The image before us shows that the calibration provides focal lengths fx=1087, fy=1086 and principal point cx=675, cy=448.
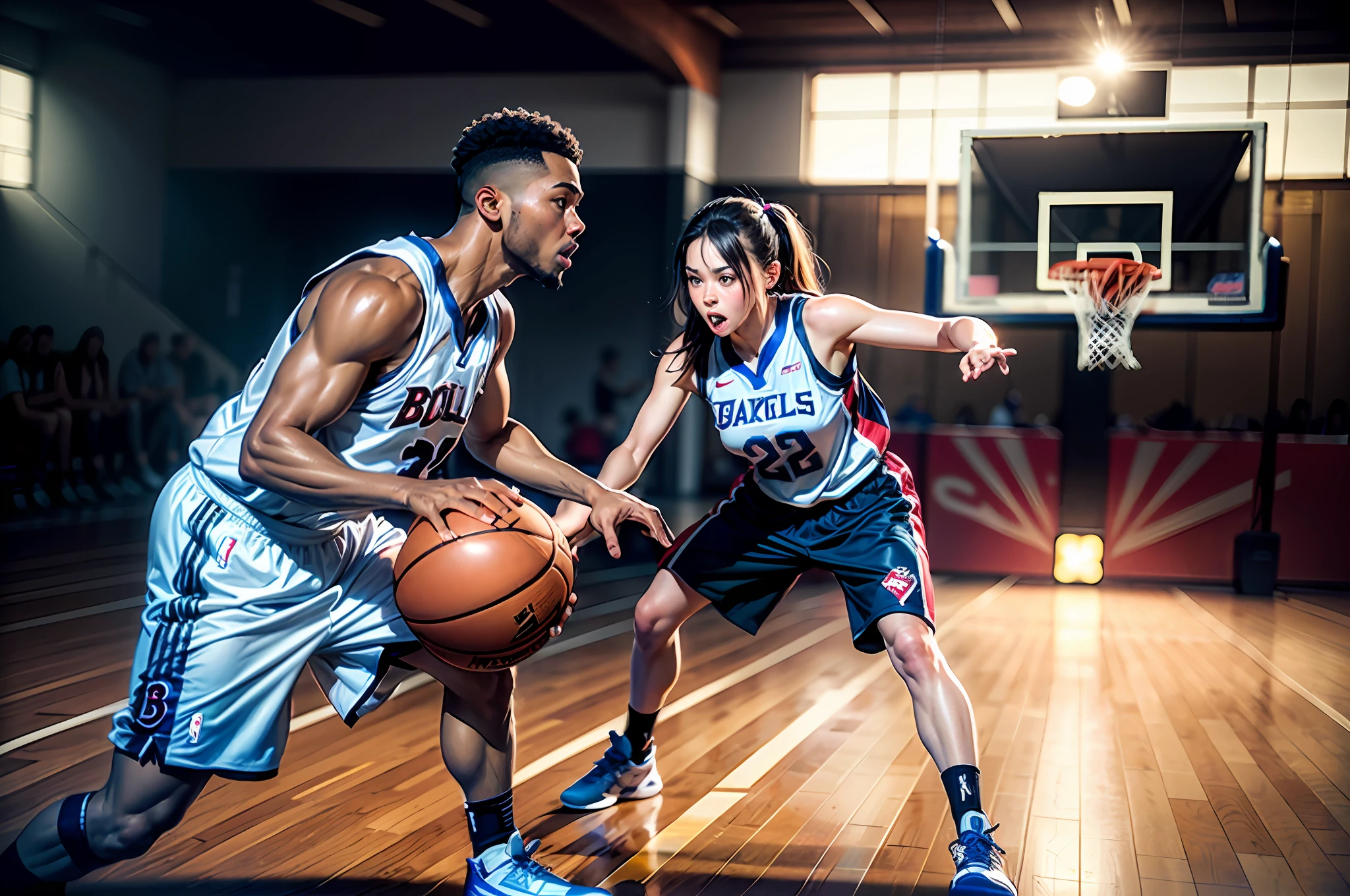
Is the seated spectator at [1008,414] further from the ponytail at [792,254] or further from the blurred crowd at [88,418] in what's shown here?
the ponytail at [792,254]

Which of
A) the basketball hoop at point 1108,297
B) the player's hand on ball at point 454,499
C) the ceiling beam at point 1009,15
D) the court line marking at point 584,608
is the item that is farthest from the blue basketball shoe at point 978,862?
the ceiling beam at point 1009,15

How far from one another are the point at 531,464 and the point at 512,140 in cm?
63

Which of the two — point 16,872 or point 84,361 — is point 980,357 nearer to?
point 16,872

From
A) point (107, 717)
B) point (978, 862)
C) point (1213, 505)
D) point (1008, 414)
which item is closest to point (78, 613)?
point (107, 717)

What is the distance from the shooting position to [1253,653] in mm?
5270

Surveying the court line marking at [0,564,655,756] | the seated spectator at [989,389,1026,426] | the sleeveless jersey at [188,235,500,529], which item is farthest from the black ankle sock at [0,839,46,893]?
the seated spectator at [989,389,1026,426]

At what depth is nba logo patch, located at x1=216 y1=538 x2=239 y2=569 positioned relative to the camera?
187 centimetres

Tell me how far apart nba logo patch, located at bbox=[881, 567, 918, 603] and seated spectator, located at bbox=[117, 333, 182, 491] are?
7867mm

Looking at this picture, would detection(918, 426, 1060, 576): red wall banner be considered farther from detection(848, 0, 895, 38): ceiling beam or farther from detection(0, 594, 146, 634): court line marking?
detection(0, 594, 146, 634): court line marking

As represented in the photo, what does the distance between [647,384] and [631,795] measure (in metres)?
8.97

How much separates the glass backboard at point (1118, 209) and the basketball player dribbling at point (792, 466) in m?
3.87

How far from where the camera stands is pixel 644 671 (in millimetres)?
2766

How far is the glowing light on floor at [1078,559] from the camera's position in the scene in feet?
24.8

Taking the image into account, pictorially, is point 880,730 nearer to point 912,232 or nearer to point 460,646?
point 460,646
